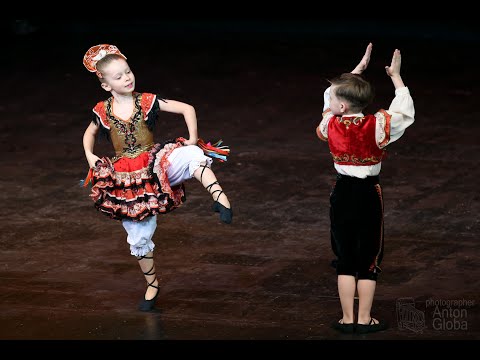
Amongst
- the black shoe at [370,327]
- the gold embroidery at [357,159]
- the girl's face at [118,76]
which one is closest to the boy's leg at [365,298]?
the black shoe at [370,327]

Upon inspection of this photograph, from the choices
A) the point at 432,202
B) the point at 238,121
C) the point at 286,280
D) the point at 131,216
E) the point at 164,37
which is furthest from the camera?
the point at 164,37

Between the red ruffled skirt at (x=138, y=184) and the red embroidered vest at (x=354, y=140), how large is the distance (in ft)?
2.72

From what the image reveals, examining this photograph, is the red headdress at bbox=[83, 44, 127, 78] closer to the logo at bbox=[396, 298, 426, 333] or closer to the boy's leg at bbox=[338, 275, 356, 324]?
the boy's leg at bbox=[338, 275, 356, 324]

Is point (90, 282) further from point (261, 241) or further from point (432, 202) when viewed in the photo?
point (432, 202)

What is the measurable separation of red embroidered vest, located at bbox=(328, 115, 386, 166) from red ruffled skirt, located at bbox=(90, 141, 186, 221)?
2.72 feet

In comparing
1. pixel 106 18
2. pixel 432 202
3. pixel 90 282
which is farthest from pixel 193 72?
pixel 90 282

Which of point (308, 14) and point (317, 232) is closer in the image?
point (317, 232)

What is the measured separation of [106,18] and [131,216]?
7979 millimetres

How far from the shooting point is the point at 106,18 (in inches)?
511

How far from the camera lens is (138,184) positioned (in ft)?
17.4

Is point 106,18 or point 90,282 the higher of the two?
point 106,18

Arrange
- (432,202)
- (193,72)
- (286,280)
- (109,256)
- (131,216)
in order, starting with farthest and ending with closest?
(193,72)
(432,202)
(109,256)
(286,280)
(131,216)

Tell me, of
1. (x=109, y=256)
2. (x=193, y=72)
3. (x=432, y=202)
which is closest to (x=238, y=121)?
(x=193, y=72)

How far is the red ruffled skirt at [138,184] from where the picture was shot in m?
5.30
